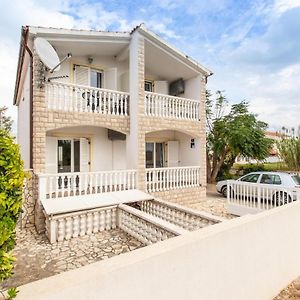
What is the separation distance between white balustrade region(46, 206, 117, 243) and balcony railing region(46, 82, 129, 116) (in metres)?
5.14

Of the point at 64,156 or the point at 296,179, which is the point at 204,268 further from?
the point at 64,156

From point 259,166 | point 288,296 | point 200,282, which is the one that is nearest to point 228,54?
point 259,166

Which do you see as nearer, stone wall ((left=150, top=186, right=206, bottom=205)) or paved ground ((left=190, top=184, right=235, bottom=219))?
paved ground ((left=190, top=184, right=235, bottom=219))

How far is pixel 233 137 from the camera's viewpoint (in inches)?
781

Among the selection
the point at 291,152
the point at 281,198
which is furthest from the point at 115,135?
the point at 291,152

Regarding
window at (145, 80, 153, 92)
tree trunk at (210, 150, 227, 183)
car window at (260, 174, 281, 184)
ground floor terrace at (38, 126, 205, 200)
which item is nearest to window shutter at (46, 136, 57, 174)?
ground floor terrace at (38, 126, 205, 200)

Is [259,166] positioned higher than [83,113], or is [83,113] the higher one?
[83,113]

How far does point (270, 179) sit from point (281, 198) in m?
2.05

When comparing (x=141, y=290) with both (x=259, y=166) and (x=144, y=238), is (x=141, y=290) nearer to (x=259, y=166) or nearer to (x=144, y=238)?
(x=144, y=238)

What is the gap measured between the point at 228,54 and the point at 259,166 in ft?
37.6

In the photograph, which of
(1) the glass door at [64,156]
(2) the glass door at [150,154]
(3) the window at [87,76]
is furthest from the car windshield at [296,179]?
(1) the glass door at [64,156]

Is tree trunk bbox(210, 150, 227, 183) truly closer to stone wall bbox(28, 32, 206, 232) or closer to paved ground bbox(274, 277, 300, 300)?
stone wall bbox(28, 32, 206, 232)

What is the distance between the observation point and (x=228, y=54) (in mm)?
18906

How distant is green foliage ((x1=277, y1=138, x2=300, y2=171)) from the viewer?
840 inches
